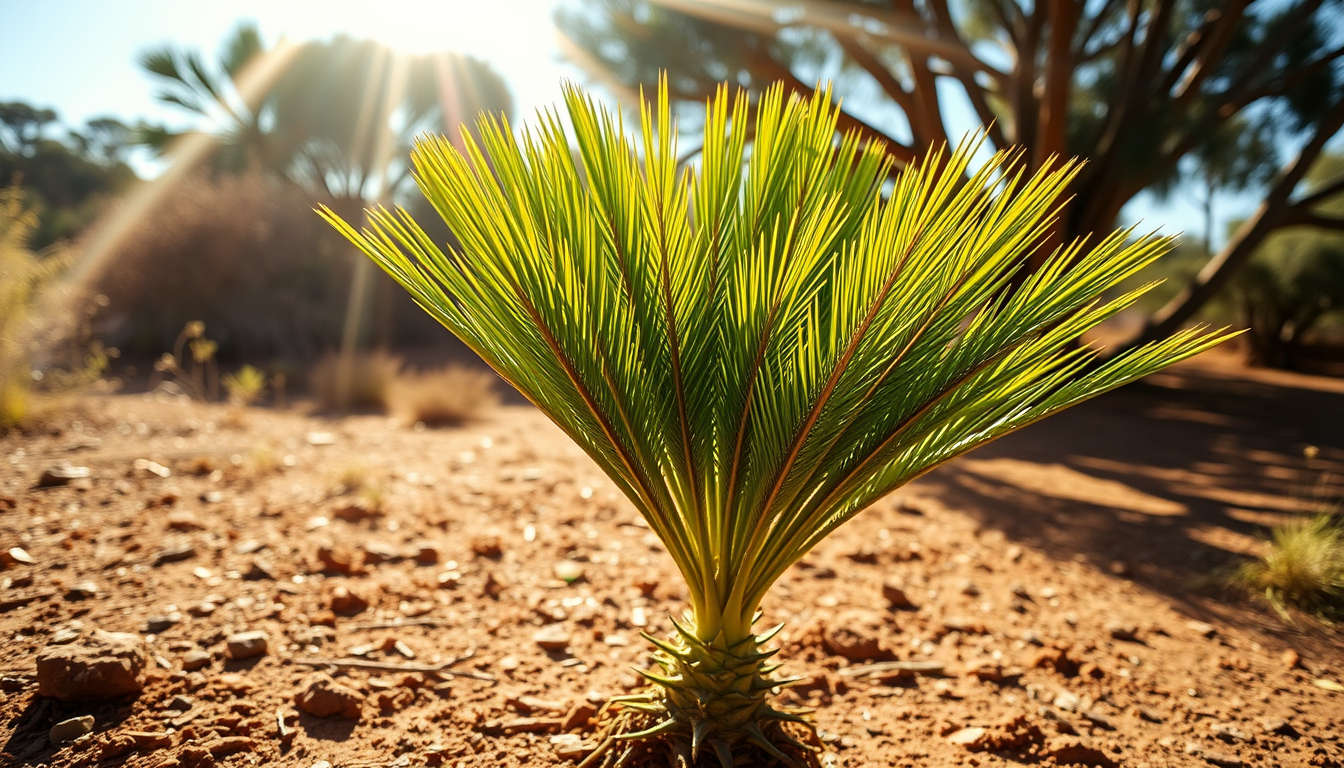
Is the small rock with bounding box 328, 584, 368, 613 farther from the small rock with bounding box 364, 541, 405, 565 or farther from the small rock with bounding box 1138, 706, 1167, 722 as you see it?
the small rock with bounding box 1138, 706, 1167, 722

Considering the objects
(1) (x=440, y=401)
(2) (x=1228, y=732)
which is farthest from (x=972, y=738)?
(1) (x=440, y=401)

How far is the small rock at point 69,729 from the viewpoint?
143 cm

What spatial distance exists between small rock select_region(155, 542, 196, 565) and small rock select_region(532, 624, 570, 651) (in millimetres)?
1479

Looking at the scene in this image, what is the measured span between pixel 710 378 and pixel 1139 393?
33.8 ft

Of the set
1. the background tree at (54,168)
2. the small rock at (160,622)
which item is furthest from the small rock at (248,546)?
the background tree at (54,168)

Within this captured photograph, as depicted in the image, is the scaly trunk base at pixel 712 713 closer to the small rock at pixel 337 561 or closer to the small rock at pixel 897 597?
the small rock at pixel 897 597

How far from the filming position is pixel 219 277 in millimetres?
10180

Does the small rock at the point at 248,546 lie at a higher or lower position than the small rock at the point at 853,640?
lower

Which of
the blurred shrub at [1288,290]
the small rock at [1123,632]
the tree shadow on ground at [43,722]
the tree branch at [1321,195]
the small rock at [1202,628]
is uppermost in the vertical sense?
the blurred shrub at [1288,290]

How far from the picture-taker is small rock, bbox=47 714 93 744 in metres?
1.43

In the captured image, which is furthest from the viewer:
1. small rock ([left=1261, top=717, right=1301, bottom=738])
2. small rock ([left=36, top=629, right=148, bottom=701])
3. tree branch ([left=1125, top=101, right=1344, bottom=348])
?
tree branch ([left=1125, top=101, right=1344, bottom=348])

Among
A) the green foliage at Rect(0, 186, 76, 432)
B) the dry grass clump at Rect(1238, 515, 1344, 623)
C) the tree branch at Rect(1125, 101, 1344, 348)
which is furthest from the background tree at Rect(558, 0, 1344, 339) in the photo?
the green foliage at Rect(0, 186, 76, 432)

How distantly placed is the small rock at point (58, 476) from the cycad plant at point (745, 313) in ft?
10.5

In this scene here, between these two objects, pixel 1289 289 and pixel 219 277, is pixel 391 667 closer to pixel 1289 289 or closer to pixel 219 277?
pixel 219 277
